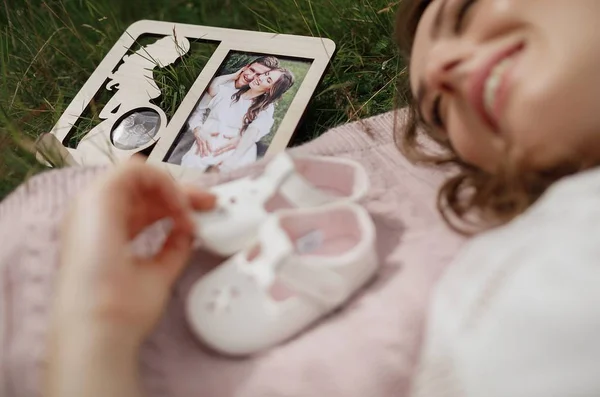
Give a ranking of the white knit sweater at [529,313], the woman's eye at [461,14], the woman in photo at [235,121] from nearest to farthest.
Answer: the white knit sweater at [529,313]
the woman's eye at [461,14]
the woman in photo at [235,121]

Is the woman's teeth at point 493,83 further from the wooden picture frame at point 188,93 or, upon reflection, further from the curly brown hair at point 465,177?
the wooden picture frame at point 188,93

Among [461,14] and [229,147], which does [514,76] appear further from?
[229,147]

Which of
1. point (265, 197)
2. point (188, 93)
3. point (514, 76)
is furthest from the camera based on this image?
point (188, 93)

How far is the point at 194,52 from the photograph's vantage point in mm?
1434

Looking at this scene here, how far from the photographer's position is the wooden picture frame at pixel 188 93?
121 cm

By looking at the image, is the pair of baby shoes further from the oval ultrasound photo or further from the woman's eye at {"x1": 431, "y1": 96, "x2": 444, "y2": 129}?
the oval ultrasound photo

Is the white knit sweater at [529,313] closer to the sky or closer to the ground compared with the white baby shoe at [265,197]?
closer to the ground

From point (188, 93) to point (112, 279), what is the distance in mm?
667

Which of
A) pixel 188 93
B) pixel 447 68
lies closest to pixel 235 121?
pixel 188 93

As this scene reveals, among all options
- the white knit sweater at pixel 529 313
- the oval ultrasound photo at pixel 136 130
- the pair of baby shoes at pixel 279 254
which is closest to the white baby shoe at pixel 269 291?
the pair of baby shoes at pixel 279 254

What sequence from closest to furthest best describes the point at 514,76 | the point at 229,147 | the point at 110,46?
1. the point at 514,76
2. the point at 229,147
3. the point at 110,46

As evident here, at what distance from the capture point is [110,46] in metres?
1.59

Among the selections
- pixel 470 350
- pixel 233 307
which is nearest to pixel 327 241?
pixel 233 307

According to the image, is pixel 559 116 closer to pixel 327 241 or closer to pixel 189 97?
pixel 327 241
